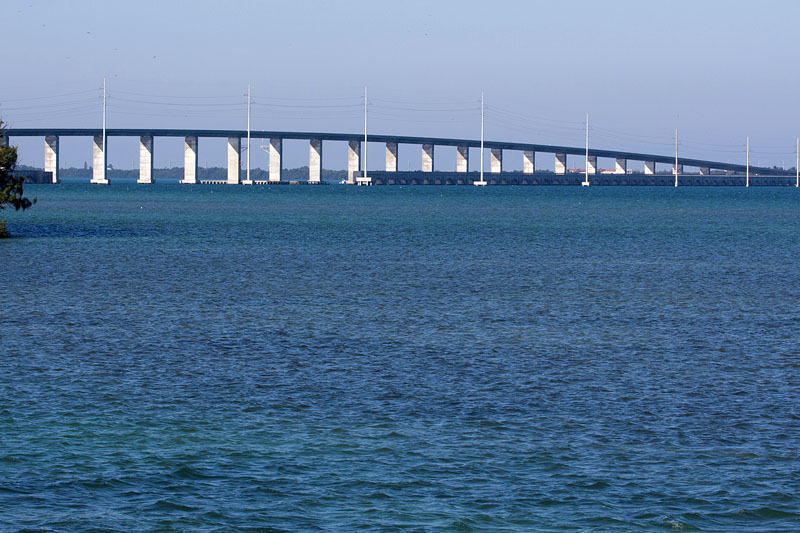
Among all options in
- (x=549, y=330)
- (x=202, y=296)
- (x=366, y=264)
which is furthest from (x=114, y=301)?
(x=366, y=264)

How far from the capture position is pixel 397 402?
1855cm

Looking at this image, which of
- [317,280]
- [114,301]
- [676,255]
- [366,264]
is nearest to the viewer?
[114,301]

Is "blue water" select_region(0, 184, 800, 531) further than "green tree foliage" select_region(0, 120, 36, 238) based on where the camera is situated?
No

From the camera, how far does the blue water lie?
44.0 ft

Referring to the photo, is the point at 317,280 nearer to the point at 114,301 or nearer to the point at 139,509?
the point at 114,301

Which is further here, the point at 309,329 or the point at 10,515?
the point at 309,329

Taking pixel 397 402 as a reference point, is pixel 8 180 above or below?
above

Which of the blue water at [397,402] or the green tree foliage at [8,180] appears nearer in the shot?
the blue water at [397,402]

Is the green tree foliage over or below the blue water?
over

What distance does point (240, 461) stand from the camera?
49.5ft

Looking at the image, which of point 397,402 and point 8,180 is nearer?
point 397,402

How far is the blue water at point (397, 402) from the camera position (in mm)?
13406

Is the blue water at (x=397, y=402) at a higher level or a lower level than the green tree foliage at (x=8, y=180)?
lower

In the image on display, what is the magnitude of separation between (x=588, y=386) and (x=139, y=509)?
919 centimetres
